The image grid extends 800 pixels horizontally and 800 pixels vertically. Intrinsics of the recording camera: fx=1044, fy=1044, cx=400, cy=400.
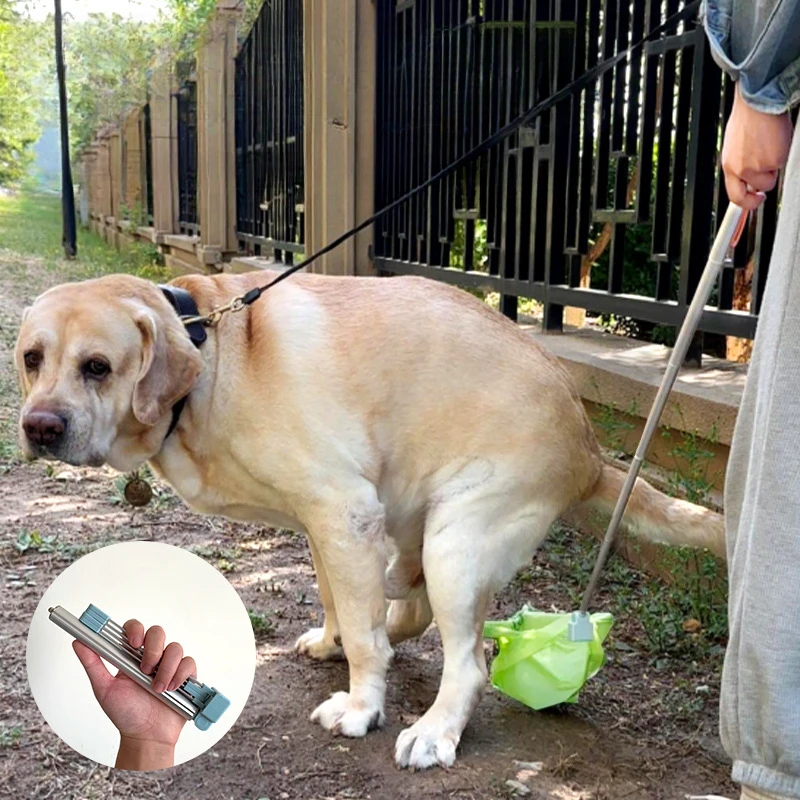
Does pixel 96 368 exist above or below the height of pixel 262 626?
above

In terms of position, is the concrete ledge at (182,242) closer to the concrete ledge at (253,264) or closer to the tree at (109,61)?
the concrete ledge at (253,264)

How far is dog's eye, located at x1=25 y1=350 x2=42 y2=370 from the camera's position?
2903 mm

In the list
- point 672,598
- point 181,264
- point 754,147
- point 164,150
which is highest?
point 164,150

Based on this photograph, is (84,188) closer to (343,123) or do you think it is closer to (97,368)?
(343,123)

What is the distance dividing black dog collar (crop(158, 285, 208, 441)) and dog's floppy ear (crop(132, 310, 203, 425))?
7cm

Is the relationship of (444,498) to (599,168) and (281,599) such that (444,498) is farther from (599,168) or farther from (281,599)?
(599,168)

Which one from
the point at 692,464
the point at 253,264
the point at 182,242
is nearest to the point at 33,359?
the point at 692,464

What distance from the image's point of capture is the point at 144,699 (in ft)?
7.55

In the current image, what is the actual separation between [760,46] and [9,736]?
2.54m

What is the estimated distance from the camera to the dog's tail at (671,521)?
305 centimetres

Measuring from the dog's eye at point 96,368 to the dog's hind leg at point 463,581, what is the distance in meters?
1.03

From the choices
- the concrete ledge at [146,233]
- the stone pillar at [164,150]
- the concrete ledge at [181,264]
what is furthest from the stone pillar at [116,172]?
the concrete ledge at [181,264]

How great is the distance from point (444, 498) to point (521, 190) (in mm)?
2719

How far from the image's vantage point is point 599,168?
15.7ft
